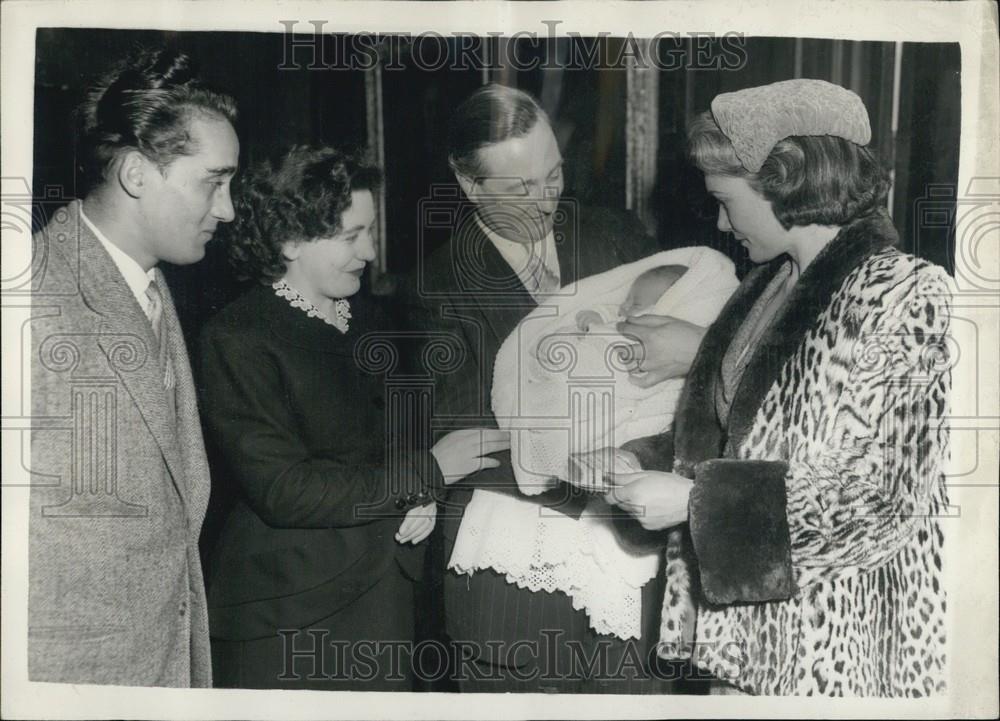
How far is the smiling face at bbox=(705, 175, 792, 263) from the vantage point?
213 cm

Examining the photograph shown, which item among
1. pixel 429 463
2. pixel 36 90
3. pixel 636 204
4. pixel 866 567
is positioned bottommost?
pixel 866 567

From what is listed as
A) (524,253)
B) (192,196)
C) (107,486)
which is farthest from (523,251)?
(107,486)

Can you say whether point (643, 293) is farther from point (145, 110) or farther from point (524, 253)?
point (145, 110)

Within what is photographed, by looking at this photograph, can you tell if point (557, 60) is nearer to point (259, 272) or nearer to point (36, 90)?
point (259, 272)

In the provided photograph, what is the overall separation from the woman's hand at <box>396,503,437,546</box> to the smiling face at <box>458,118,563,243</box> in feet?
2.09

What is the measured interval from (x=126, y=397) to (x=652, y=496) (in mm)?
1179

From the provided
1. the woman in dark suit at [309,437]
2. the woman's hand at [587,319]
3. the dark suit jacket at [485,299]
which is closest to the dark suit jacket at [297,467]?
the woman in dark suit at [309,437]

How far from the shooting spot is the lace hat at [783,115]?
6.89 ft

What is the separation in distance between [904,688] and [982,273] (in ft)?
3.11

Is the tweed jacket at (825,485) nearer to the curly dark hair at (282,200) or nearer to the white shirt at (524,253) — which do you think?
the white shirt at (524,253)

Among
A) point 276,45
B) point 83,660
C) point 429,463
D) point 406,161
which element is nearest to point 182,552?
point 83,660

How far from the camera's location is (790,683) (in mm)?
2182

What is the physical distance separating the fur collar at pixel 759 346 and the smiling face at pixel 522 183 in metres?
0.45

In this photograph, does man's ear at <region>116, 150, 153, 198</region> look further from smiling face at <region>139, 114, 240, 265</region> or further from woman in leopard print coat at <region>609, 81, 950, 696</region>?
woman in leopard print coat at <region>609, 81, 950, 696</region>
